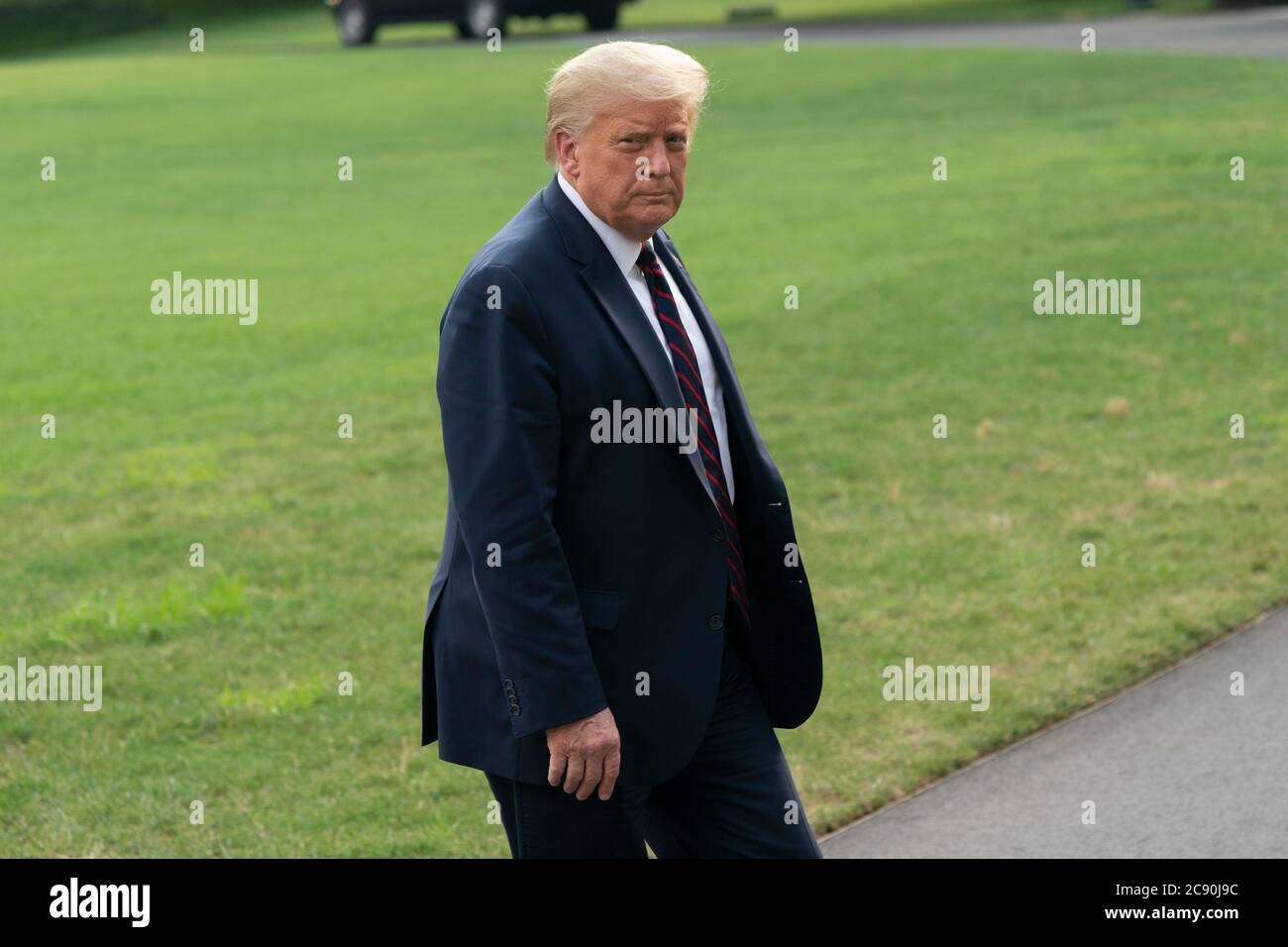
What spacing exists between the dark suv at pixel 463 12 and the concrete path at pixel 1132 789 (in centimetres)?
3221

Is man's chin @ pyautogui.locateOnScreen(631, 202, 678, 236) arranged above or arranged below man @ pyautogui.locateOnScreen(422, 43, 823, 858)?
above

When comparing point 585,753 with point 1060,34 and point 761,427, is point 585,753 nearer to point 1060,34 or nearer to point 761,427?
point 761,427

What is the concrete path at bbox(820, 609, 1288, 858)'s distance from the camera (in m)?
4.84

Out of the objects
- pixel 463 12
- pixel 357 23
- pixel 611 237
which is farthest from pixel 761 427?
pixel 357 23

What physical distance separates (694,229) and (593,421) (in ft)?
40.7

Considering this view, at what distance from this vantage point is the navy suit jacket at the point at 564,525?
3080 mm

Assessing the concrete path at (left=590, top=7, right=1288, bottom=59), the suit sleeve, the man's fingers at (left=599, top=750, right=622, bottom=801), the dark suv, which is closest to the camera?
the suit sleeve

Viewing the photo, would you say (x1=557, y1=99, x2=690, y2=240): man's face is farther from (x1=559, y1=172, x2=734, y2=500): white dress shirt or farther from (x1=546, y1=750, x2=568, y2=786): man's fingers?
(x1=546, y1=750, x2=568, y2=786): man's fingers

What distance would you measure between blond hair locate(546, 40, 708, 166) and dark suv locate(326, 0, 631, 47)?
3394 cm

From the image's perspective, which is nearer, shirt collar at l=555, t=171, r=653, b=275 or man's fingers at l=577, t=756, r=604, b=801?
man's fingers at l=577, t=756, r=604, b=801

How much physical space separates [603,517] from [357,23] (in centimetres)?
3691

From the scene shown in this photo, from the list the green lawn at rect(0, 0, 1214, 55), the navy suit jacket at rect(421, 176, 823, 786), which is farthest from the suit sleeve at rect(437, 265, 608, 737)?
the green lawn at rect(0, 0, 1214, 55)
